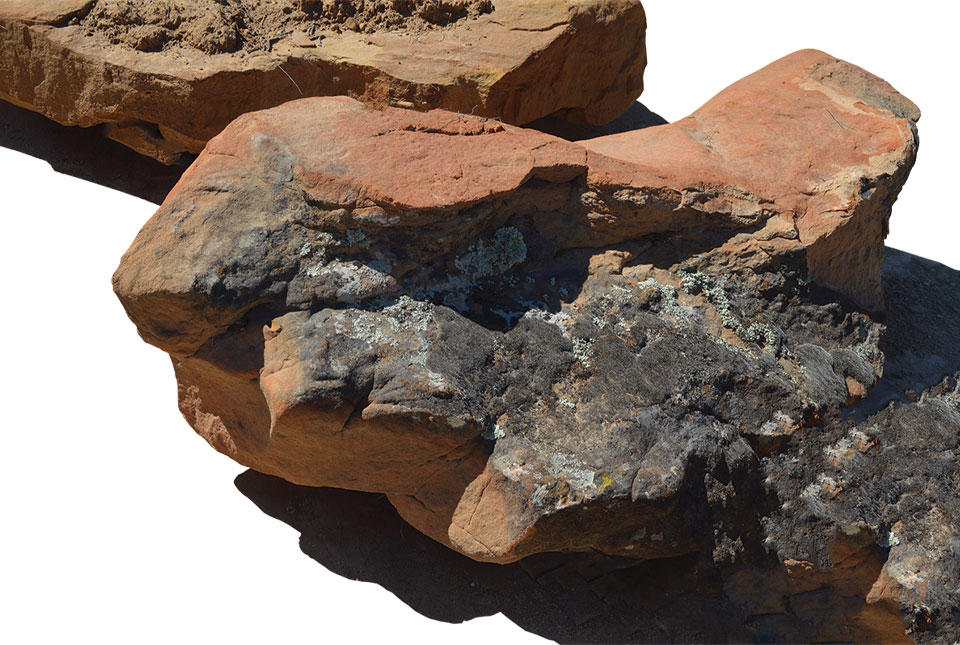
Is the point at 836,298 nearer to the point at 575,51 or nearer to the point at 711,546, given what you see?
the point at 711,546

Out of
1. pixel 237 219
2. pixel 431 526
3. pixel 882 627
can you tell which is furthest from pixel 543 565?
pixel 237 219

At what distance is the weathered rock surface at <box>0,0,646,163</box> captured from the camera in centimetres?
436

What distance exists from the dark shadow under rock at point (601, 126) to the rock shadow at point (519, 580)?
72.6 inches

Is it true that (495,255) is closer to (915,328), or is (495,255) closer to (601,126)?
(915,328)

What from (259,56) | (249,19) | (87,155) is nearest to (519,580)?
(259,56)

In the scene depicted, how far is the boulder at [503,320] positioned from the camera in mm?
3043

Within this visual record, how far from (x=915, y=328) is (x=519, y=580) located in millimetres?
1575

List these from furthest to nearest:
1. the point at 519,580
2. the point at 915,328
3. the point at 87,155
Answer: the point at 87,155
the point at 915,328
the point at 519,580

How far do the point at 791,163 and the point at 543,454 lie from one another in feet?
4.23

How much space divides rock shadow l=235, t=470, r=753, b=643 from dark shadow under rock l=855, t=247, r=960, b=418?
0.73 m

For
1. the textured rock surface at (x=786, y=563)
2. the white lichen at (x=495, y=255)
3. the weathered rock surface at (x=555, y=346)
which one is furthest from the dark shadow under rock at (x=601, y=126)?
the textured rock surface at (x=786, y=563)

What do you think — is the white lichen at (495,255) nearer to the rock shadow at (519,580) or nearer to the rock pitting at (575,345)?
the rock pitting at (575,345)

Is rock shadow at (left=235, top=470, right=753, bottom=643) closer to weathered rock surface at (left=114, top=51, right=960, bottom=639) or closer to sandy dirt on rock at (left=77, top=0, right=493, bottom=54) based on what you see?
weathered rock surface at (left=114, top=51, right=960, bottom=639)

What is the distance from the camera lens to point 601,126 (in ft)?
17.5
